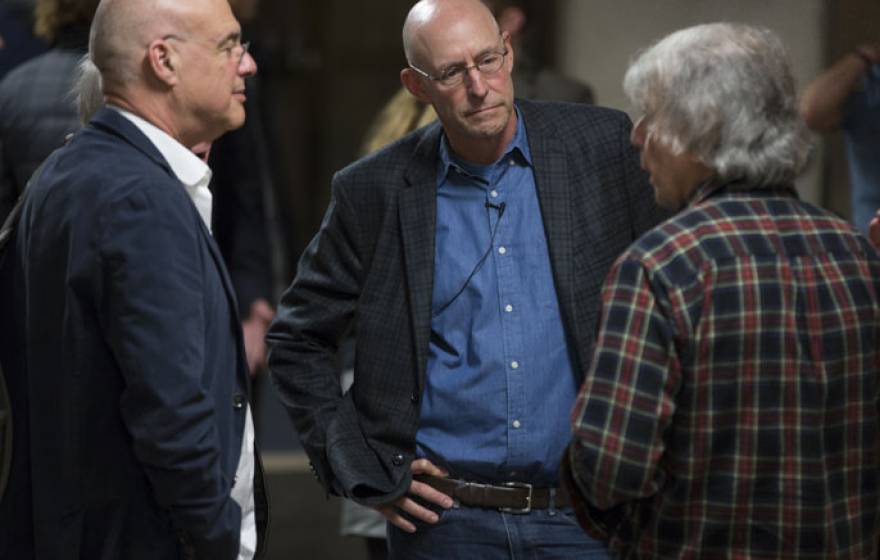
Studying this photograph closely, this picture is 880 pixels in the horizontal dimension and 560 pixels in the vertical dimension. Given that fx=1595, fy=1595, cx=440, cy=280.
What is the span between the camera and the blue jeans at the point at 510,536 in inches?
115

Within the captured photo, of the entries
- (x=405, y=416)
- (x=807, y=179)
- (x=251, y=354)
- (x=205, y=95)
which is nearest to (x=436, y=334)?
(x=405, y=416)

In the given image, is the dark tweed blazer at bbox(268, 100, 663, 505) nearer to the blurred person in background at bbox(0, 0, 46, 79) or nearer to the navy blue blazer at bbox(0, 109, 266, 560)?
the navy blue blazer at bbox(0, 109, 266, 560)

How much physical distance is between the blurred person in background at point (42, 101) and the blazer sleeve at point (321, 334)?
959 mm

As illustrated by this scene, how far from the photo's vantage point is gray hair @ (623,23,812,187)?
7.73 ft

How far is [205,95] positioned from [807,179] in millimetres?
1600

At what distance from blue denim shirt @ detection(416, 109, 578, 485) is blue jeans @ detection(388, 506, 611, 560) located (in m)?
0.07

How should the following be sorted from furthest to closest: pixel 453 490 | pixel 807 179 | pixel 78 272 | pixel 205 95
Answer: pixel 807 179 < pixel 453 490 < pixel 205 95 < pixel 78 272

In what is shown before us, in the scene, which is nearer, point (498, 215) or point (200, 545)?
point (200, 545)

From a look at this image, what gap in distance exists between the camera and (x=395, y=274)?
9.96 feet

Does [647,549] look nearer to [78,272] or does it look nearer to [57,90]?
[78,272]

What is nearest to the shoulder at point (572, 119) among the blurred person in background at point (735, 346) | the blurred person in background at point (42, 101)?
the blurred person in background at point (735, 346)

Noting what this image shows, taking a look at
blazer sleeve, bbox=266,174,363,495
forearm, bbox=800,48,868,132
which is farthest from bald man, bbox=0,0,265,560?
forearm, bbox=800,48,868,132

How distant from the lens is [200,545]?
2609 mm

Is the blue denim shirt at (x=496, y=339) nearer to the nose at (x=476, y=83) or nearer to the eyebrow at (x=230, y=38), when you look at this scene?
the nose at (x=476, y=83)
